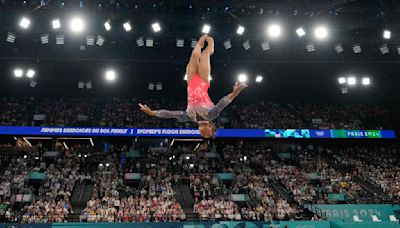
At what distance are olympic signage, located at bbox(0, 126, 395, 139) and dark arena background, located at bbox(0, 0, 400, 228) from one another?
0.07 meters

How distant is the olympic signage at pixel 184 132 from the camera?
22.5 meters

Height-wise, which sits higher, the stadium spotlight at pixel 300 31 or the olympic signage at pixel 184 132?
→ the stadium spotlight at pixel 300 31

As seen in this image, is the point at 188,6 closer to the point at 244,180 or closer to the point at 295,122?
the point at 244,180

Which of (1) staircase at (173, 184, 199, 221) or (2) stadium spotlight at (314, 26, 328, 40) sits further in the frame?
(1) staircase at (173, 184, 199, 221)

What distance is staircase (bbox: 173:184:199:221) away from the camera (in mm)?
16297

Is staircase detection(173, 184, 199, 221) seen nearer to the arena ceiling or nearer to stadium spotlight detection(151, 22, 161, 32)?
the arena ceiling

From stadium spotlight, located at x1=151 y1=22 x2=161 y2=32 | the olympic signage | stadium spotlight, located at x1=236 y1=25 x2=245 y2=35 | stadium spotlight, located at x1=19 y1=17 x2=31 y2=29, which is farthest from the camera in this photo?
the olympic signage

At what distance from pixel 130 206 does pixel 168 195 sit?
199 cm

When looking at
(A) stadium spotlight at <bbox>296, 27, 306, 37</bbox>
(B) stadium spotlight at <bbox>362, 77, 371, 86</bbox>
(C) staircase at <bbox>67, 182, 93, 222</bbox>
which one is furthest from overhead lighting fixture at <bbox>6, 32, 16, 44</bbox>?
(B) stadium spotlight at <bbox>362, 77, 371, 86</bbox>

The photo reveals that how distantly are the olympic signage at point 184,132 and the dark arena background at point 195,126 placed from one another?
68mm

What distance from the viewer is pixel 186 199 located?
59.6 feet

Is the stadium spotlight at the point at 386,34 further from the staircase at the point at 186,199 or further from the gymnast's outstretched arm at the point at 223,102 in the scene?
the gymnast's outstretched arm at the point at 223,102

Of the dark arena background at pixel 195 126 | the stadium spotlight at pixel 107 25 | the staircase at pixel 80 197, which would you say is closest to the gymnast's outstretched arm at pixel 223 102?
the dark arena background at pixel 195 126

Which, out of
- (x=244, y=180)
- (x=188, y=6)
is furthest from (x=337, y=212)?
(x=188, y=6)
